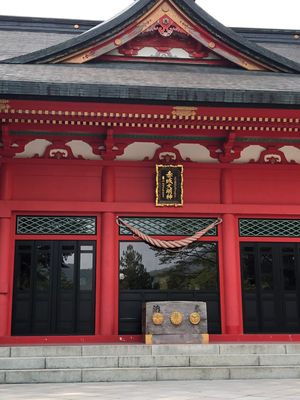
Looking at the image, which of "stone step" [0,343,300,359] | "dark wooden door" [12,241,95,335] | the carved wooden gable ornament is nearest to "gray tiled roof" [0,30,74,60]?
the carved wooden gable ornament

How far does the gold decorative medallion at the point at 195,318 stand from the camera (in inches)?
367

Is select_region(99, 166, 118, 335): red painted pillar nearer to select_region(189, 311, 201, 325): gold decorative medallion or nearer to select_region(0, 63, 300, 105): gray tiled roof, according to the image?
select_region(189, 311, 201, 325): gold decorative medallion

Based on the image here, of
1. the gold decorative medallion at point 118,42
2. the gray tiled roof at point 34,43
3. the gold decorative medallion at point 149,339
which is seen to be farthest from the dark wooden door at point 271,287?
the gray tiled roof at point 34,43

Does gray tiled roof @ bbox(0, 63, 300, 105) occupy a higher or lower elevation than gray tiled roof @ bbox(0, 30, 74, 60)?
lower

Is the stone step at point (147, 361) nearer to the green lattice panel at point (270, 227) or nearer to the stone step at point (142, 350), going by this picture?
the stone step at point (142, 350)

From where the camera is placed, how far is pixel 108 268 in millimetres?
9953

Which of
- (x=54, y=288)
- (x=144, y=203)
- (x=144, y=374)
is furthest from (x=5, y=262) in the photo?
(x=144, y=374)

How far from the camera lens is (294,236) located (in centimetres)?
1069

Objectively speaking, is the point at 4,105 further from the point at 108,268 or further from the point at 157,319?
the point at 157,319

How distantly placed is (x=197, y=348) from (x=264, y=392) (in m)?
2.43

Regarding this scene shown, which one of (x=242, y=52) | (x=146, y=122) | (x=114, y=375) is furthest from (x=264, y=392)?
(x=242, y=52)

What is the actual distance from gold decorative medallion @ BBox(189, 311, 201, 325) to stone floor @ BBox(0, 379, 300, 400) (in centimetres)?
203

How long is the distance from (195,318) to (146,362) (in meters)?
1.81

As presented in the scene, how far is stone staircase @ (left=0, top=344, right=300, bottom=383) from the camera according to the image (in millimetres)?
7344
